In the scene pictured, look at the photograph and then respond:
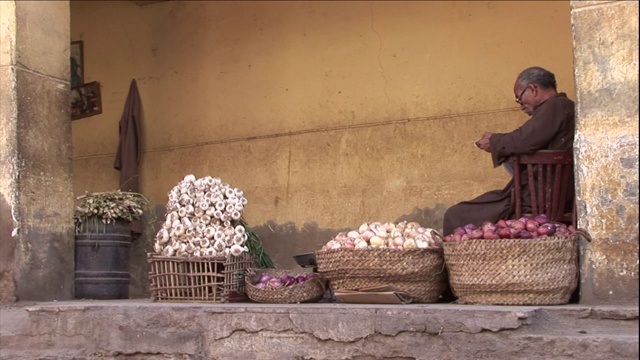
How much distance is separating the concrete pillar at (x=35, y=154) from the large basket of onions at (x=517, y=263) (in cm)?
309

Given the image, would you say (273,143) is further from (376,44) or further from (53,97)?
(53,97)

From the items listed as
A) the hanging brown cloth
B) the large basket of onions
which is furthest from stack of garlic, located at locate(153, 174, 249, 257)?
the hanging brown cloth

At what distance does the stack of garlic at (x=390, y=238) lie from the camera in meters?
5.25

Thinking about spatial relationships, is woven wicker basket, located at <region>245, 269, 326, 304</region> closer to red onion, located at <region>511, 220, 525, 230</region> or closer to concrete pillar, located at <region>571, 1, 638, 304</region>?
red onion, located at <region>511, 220, 525, 230</region>

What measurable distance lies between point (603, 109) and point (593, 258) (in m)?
0.80

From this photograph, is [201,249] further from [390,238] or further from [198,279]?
[390,238]

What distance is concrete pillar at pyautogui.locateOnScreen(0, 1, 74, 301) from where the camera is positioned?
619 centimetres

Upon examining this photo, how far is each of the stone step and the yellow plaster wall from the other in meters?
2.86

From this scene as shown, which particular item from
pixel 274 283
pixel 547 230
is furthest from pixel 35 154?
pixel 547 230

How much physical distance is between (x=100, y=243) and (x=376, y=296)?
101 inches

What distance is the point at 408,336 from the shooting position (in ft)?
15.0

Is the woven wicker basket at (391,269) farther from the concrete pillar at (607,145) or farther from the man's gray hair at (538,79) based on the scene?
the man's gray hair at (538,79)

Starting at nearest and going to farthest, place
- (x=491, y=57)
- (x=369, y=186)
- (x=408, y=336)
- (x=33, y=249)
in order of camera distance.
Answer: (x=408, y=336)
(x=33, y=249)
(x=491, y=57)
(x=369, y=186)

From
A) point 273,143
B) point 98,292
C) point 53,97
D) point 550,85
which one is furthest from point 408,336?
point 273,143
